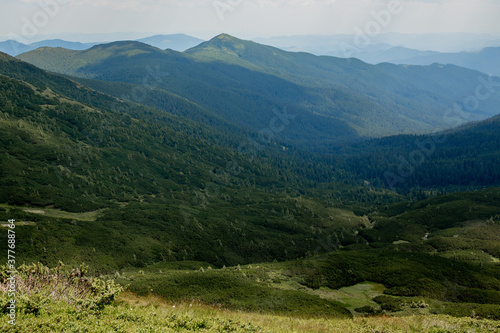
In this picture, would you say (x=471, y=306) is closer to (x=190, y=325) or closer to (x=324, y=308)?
(x=324, y=308)

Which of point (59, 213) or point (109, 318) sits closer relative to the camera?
point (109, 318)

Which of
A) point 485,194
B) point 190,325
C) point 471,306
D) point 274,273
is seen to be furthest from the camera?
point 485,194

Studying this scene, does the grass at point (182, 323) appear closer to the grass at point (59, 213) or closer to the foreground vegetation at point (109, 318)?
the foreground vegetation at point (109, 318)

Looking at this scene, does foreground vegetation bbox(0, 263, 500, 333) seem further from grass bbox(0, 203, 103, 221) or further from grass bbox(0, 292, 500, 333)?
grass bbox(0, 203, 103, 221)

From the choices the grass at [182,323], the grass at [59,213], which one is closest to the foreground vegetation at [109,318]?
the grass at [182,323]

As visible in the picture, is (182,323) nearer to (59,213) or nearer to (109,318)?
(109,318)

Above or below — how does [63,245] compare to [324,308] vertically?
below

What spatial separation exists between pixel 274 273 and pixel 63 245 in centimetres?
6616

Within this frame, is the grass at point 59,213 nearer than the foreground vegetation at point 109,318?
No

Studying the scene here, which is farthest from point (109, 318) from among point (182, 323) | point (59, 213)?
point (59, 213)

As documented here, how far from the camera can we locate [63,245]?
3819 inches

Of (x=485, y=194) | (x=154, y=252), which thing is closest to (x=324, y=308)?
(x=154, y=252)

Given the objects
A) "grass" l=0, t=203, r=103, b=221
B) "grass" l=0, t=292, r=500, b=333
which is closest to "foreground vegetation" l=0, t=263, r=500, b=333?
"grass" l=0, t=292, r=500, b=333

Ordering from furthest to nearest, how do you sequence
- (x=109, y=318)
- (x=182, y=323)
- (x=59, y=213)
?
(x=59, y=213) → (x=182, y=323) → (x=109, y=318)
